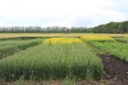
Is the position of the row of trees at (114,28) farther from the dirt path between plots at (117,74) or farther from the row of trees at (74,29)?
the dirt path between plots at (117,74)

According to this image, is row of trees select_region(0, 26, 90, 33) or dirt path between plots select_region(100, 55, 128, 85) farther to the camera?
row of trees select_region(0, 26, 90, 33)

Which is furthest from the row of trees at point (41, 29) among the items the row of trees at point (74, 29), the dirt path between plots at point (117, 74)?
the dirt path between plots at point (117, 74)

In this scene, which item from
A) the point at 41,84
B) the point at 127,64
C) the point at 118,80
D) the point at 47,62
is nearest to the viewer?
the point at 41,84

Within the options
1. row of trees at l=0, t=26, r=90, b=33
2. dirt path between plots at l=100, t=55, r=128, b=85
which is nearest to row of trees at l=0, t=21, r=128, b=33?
row of trees at l=0, t=26, r=90, b=33

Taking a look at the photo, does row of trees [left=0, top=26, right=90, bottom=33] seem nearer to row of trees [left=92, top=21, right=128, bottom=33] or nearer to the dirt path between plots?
row of trees [left=92, top=21, right=128, bottom=33]

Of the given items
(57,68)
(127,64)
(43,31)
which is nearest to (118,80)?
(57,68)

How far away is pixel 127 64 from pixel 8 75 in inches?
282

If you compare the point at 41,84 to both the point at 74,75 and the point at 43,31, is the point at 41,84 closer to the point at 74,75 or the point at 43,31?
the point at 74,75

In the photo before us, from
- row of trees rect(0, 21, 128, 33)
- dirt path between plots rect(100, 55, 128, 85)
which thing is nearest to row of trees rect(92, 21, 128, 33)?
row of trees rect(0, 21, 128, 33)

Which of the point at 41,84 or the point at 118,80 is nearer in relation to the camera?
the point at 41,84

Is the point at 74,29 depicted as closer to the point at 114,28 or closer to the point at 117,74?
the point at 114,28

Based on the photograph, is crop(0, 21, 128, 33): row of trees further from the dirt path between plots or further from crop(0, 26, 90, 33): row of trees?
Result: the dirt path between plots

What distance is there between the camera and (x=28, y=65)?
1532cm

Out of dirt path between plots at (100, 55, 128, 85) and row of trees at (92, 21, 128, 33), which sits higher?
dirt path between plots at (100, 55, 128, 85)
